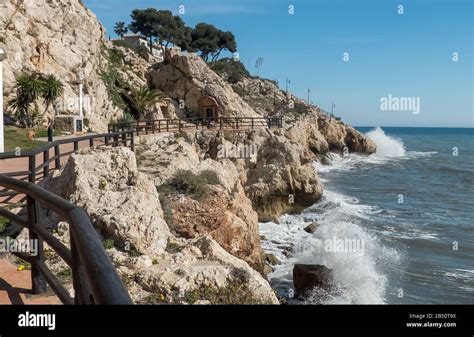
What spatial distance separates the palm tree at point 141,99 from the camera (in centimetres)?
4188

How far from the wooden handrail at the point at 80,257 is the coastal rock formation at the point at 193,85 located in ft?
129

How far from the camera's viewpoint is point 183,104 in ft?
152

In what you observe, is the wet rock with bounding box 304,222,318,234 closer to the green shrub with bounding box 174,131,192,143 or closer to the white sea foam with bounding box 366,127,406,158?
the green shrub with bounding box 174,131,192,143

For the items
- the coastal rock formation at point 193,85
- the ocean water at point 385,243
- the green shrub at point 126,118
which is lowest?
the ocean water at point 385,243

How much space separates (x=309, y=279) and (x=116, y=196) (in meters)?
7.95

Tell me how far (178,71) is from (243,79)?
2677cm

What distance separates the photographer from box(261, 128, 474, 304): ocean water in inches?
587

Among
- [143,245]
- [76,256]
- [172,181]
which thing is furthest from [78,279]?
[172,181]

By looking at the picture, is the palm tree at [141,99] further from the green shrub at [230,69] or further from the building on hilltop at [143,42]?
the green shrub at [230,69]

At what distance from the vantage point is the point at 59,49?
37.0 metres

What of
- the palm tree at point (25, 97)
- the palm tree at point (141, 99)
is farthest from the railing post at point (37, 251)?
the palm tree at point (141, 99)

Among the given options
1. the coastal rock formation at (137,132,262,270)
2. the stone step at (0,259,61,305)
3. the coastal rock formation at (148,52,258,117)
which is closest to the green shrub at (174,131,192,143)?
the coastal rock formation at (137,132,262,270)
